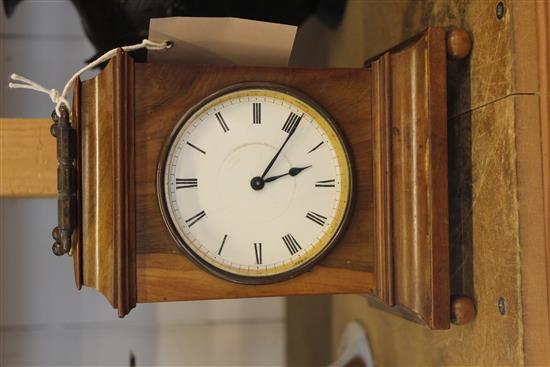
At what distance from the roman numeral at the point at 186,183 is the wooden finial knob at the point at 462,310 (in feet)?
1.31

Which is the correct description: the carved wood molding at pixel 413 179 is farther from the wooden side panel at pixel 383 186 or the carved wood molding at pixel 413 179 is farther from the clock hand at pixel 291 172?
the clock hand at pixel 291 172

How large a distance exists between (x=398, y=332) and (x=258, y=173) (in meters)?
0.53

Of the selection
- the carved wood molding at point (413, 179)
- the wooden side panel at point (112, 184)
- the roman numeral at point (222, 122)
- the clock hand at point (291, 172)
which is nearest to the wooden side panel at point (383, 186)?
the carved wood molding at point (413, 179)

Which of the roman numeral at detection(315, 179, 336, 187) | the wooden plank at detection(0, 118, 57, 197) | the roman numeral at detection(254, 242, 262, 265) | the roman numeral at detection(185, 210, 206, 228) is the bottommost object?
the roman numeral at detection(254, 242, 262, 265)

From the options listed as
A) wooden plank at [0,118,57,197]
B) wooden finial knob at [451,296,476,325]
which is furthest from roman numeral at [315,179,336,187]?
wooden plank at [0,118,57,197]

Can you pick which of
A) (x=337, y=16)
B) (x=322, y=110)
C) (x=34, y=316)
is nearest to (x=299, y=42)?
(x=337, y=16)

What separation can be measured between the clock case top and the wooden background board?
0.06 meters

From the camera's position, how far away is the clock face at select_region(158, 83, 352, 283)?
85cm

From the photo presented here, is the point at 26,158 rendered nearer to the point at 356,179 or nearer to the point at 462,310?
the point at 356,179

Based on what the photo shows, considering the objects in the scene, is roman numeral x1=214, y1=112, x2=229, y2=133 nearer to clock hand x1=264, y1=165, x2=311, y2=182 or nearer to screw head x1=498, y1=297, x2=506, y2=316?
clock hand x1=264, y1=165, x2=311, y2=182

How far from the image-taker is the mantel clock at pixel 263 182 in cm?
84

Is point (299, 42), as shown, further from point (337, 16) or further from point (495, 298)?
point (495, 298)

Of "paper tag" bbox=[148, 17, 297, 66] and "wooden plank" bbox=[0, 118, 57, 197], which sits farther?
"wooden plank" bbox=[0, 118, 57, 197]

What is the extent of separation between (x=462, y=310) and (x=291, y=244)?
26cm
